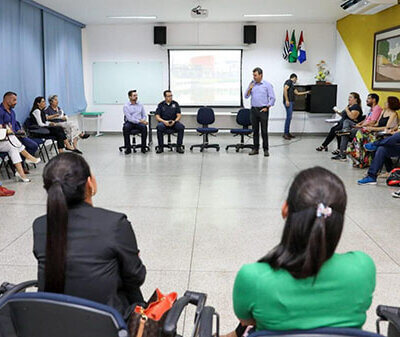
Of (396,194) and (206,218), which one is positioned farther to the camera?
(396,194)

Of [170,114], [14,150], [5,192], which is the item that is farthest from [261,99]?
[5,192]

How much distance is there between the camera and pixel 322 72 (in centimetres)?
1157

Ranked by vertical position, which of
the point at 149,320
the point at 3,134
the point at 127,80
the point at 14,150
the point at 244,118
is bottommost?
the point at 149,320

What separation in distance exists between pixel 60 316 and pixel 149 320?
364mm

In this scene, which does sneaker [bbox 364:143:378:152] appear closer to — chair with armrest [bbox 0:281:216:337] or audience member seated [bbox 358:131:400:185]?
audience member seated [bbox 358:131:400:185]

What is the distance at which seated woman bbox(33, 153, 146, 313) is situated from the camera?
1535 mm

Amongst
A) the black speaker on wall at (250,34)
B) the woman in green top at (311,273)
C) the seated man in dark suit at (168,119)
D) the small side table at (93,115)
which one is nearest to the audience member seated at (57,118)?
the seated man in dark suit at (168,119)

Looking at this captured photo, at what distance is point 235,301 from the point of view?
1.42 metres

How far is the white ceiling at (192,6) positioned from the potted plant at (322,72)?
1.08 m

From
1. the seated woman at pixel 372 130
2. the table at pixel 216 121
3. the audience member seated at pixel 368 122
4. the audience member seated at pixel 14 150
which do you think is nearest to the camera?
the audience member seated at pixel 14 150

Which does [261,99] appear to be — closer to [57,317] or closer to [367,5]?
[367,5]

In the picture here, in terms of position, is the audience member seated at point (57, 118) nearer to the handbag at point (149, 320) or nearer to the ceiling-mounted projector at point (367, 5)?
the ceiling-mounted projector at point (367, 5)

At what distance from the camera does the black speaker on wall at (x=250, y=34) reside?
11.5m

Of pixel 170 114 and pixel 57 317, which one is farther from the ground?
pixel 170 114
